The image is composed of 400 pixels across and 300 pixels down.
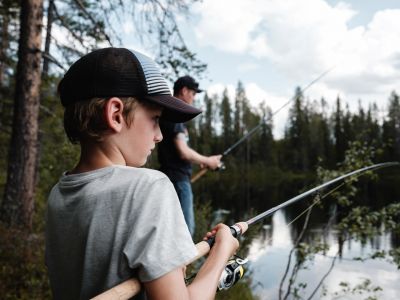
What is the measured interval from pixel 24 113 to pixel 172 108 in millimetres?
6345

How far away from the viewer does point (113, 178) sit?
1.11 metres

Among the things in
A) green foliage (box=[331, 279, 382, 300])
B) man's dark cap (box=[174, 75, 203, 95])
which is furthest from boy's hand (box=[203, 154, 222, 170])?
green foliage (box=[331, 279, 382, 300])

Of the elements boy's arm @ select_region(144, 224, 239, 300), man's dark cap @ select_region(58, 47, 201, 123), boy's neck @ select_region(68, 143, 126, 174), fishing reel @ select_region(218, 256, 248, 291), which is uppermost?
man's dark cap @ select_region(58, 47, 201, 123)

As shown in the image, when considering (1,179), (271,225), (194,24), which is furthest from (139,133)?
(271,225)

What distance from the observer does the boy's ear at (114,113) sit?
1.19 m

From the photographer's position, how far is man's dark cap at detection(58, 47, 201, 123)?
1192 millimetres

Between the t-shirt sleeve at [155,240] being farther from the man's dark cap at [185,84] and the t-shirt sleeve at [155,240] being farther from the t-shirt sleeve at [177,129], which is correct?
the man's dark cap at [185,84]

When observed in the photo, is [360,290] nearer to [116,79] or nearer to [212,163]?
[212,163]

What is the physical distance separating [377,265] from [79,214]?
10.4 meters

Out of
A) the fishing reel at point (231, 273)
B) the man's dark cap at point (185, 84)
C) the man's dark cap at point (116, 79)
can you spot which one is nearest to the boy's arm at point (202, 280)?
the fishing reel at point (231, 273)

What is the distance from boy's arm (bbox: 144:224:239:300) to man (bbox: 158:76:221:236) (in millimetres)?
2768

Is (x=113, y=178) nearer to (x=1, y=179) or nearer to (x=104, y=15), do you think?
(x=104, y=15)

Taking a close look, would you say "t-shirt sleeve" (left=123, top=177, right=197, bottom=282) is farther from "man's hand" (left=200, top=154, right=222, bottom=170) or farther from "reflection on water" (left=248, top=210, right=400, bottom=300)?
"reflection on water" (left=248, top=210, right=400, bottom=300)

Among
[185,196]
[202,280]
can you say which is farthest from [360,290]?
[202,280]
